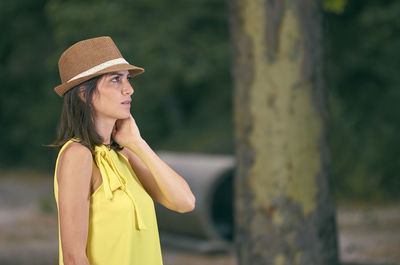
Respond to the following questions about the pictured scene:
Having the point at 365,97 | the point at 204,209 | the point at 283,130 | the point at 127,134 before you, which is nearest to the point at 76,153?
the point at 127,134

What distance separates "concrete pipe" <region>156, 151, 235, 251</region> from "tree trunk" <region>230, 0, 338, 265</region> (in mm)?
3772

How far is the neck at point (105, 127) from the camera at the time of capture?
2250 millimetres

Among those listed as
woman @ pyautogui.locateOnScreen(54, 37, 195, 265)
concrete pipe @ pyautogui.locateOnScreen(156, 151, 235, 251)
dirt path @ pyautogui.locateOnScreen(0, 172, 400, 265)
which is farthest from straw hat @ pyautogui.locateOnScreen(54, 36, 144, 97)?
concrete pipe @ pyautogui.locateOnScreen(156, 151, 235, 251)

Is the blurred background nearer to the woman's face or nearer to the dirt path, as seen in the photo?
the dirt path

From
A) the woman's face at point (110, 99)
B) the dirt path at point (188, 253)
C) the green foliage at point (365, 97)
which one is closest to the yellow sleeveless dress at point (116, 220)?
the woman's face at point (110, 99)

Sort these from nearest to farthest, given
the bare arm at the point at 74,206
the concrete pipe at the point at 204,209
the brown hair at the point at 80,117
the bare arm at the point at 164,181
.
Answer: the bare arm at the point at 74,206 → the brown hair at the point at 80,117 → the bare arm at the point at 164,181 → the concrete pipe at the point at 204,209

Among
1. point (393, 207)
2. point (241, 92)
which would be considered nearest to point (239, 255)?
point (241, 92)

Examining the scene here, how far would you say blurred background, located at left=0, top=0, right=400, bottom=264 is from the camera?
11411 millimetres

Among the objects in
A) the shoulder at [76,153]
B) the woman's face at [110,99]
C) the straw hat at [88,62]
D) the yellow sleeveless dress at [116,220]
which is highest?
the straw hat at [88,62]

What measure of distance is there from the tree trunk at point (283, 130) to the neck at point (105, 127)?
283 centimetres

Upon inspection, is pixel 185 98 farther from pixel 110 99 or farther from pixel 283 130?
pixel 110 99

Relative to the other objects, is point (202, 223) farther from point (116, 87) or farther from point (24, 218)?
point (116, 87)

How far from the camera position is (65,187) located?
2.10 meters

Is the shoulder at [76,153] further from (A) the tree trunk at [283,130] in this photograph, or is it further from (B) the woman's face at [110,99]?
(A) the tree trunk at [283,130]
